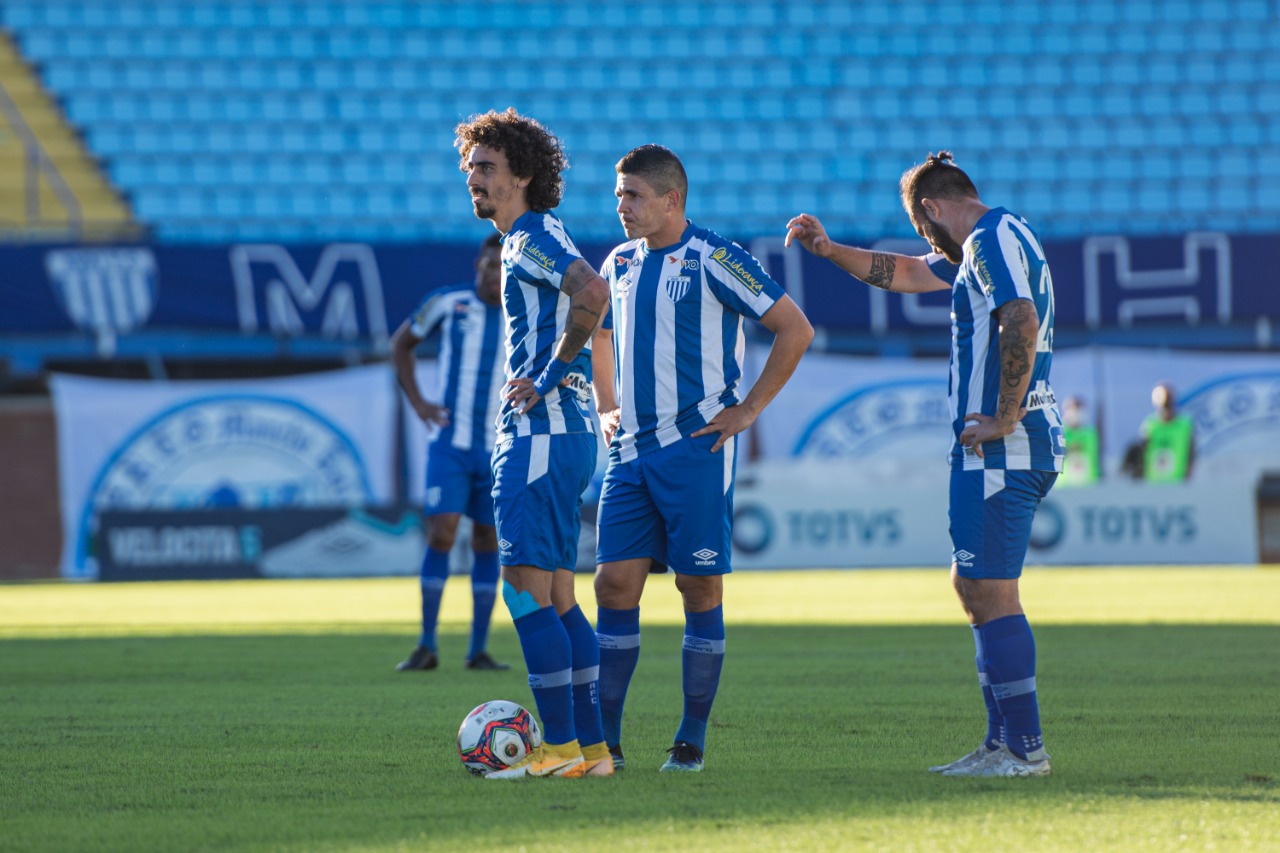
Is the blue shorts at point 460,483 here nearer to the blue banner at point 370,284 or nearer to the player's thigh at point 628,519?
the player's thigh at point 628,519

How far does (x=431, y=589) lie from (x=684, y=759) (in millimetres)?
3693

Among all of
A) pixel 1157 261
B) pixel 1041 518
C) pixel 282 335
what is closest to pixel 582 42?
pixel 282 335

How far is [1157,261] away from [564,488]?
1518 cm

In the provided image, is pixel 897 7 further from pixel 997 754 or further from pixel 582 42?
pixel 997 754

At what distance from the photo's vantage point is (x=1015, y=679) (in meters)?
4.71

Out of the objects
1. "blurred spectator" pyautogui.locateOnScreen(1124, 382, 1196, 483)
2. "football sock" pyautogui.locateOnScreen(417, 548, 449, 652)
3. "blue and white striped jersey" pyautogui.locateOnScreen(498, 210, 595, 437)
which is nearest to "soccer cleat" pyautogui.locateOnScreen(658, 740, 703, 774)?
"blue and white striped jersey" pyautogui.locateOnScreen(498, 210, 595, 437)

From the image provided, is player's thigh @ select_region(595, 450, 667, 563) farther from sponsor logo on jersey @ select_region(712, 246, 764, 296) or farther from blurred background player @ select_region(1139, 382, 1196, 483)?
blurred background player @ select_region(1139, 382, 1196, 483)

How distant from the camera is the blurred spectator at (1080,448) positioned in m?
17.4

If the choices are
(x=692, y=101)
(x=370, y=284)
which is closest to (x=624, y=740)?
(x=370, y=284)

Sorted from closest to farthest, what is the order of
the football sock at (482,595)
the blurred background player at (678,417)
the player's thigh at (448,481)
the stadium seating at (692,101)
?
the blurred background player at (678,417) < the football sock at (482,595) < the player's thigh at (448,481) < the stadium seating at (692,101)

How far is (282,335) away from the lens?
18.4 metres

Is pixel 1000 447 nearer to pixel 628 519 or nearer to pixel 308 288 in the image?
pixel 628 519

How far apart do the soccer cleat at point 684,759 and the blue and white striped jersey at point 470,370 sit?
3741 mm

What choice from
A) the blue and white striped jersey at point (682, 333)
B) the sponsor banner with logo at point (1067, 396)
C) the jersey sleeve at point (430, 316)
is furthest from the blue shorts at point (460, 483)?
the sponsor banner with logo at point (1067, 396)
